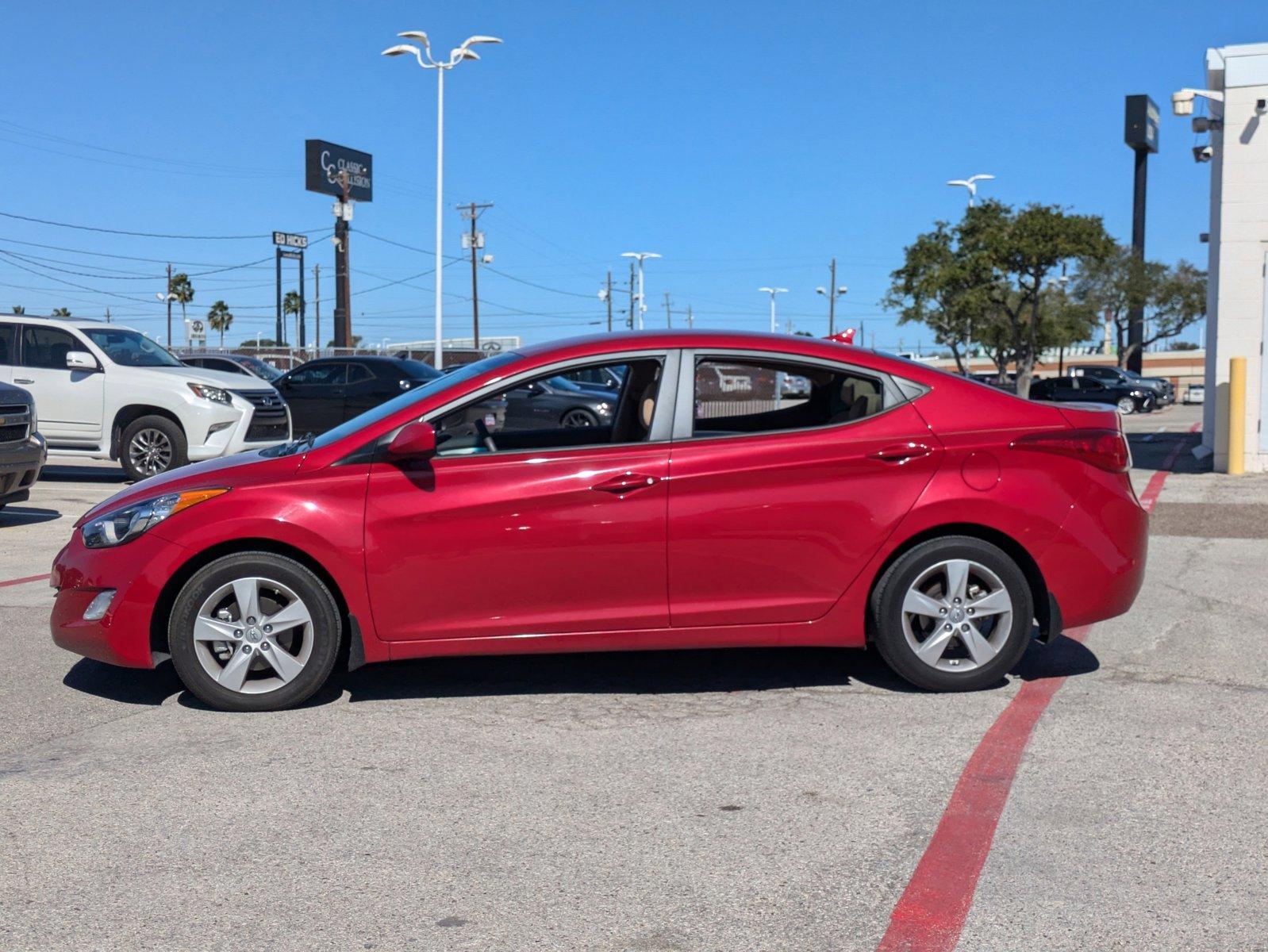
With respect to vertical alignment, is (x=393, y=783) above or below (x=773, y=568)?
below

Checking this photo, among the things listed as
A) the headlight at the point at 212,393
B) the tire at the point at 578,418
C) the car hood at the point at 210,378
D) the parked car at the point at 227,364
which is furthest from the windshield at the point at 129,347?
the tire at the point at 578,418

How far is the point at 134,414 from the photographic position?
14742mm

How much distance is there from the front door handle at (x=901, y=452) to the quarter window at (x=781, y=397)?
199 millimetres

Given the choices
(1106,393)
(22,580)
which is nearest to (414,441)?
(22,580)

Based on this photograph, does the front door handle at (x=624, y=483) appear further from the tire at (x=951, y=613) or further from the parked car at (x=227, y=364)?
the parked car at (x=227, y=364)

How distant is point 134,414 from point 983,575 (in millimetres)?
11705

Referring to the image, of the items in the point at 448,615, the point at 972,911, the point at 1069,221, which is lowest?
the point at 972,911

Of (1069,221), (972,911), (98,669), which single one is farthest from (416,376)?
(1069,221)

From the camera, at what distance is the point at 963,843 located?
13.0 ft

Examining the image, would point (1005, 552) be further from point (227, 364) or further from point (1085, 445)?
point (227, 364)

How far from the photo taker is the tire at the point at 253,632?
5.30 m

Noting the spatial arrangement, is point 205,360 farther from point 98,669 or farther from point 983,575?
point 983,575

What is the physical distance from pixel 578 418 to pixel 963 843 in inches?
151

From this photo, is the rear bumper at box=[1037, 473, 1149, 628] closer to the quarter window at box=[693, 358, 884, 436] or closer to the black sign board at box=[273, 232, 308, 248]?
the quarter window at box=[693, 358, 884, 436]
